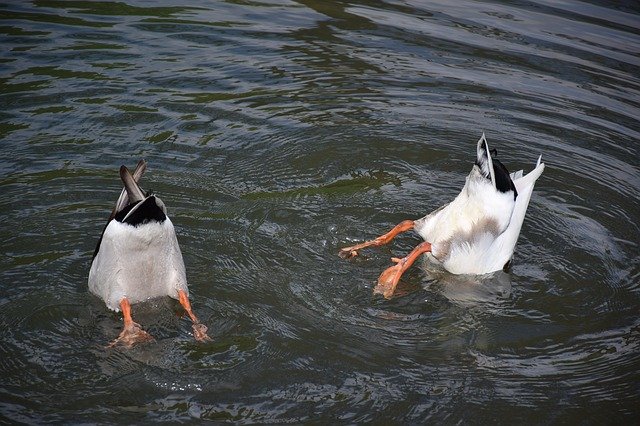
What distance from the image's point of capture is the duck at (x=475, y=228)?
5.89m

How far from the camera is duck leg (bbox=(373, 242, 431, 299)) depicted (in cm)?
586

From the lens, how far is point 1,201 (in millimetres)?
6359

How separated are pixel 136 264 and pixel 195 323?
54 centimetres

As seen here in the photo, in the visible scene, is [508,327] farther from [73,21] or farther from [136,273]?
[73,21]

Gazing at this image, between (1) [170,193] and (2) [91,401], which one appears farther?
(1) [170,193]

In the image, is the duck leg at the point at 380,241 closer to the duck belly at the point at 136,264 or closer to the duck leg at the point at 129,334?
the duck belly at the point at 136,264

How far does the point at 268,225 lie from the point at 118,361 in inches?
73.3

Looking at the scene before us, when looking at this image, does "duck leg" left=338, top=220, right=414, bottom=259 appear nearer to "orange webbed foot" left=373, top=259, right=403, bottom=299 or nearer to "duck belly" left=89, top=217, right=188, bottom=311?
"orange webbed foot" left=373, top=259, right=403, bottom=299

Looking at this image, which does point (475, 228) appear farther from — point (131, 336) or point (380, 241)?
point (131, 336)

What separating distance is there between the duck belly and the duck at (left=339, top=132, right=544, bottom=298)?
140 cm

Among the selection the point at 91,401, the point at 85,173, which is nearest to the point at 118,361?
the point at 91,401

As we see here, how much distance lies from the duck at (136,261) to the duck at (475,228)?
138 cm

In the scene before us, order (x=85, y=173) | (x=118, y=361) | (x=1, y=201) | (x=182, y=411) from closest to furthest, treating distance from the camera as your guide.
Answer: (x=182, y=411) → (x=118, y=361) → (x=1, y=201) → (x=85, y=173)

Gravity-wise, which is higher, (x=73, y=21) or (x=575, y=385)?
(x=73, y=21)
